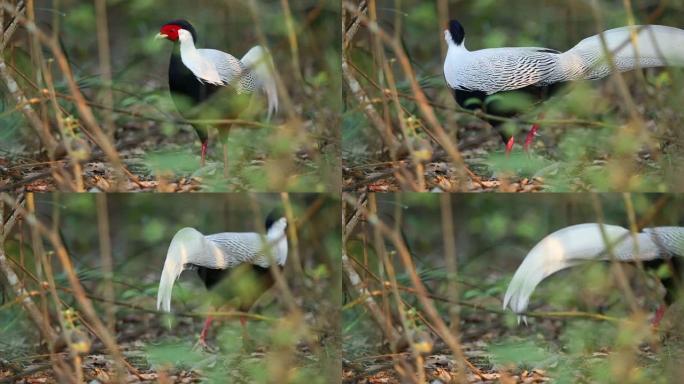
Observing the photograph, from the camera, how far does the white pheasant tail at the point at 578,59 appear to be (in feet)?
9.05

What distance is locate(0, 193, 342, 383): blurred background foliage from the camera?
9.53ft

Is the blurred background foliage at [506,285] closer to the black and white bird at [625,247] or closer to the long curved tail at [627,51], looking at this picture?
the black and white bird at [625,247]

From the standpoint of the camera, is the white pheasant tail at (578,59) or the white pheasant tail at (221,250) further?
the white pheasant tail at (221,250)

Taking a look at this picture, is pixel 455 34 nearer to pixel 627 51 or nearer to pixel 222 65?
pixel 627 51

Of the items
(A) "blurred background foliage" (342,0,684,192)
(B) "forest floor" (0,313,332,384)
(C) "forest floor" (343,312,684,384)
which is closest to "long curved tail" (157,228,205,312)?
(B) "forest floor" (0,313,332,384)

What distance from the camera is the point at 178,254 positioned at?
291cm

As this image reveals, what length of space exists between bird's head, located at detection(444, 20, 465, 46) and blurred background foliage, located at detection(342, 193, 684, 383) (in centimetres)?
53

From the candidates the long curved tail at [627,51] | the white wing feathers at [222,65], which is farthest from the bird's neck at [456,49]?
the white wing feathers at [222,65]

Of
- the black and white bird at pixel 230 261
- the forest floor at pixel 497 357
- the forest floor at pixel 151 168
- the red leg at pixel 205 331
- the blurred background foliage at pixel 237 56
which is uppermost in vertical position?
the blurred background foliage at pixel 237 56

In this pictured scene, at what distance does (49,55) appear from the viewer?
2.98 m

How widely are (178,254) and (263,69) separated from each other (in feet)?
2.33

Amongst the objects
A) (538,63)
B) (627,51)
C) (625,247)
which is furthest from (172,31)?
(625,247)

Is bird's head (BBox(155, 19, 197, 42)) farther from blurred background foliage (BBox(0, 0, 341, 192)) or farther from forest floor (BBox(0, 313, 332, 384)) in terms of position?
forest floor (BBox(0, 313, 332, 384))

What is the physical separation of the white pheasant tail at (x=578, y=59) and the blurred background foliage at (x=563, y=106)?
28 mm
